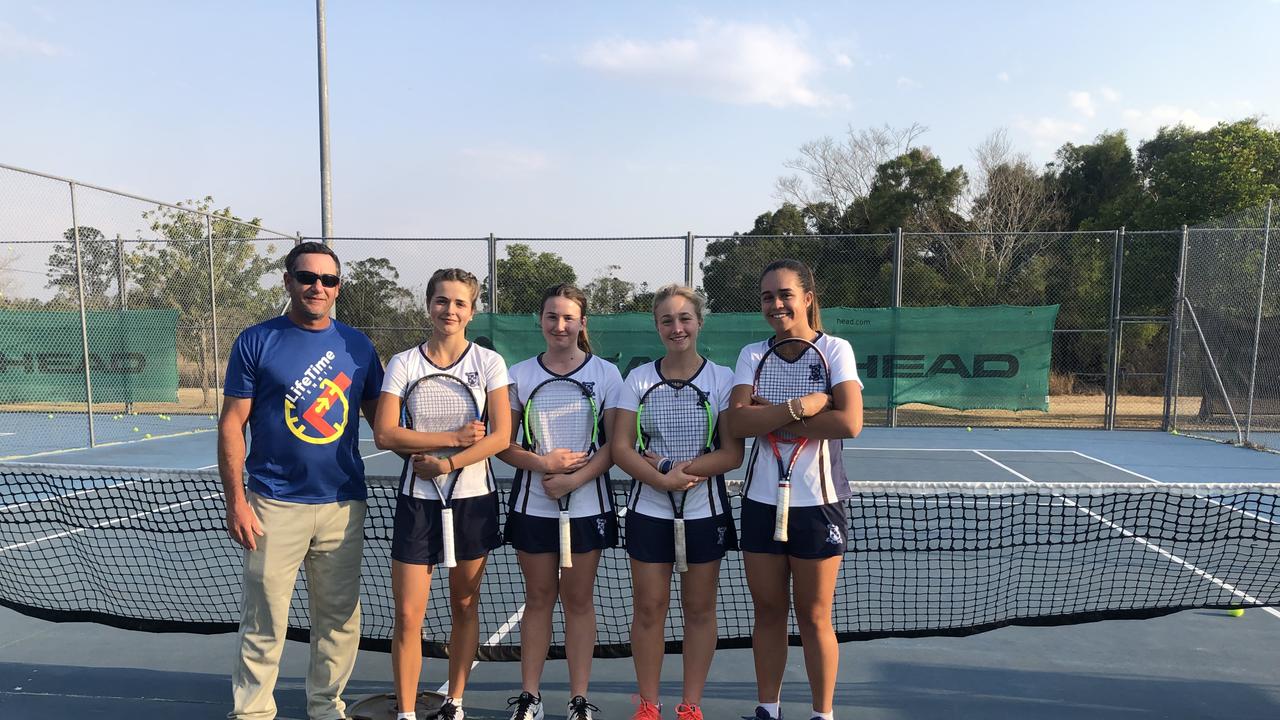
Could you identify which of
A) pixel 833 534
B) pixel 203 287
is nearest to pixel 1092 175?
pixel 203 287

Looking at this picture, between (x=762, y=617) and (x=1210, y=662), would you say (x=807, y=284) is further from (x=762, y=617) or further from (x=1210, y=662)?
(x=1210, y=662)

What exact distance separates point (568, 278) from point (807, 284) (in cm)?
1102

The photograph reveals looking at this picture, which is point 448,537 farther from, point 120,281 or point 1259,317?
point 120,281

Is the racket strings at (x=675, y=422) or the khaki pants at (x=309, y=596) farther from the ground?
the racket strings at (x=675, y=422)

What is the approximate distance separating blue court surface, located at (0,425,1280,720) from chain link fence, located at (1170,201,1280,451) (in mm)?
8195

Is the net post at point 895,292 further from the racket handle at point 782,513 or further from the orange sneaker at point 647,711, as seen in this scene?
the orange sneaker at point 647,711

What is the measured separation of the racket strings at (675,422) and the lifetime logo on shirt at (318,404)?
3.68ft

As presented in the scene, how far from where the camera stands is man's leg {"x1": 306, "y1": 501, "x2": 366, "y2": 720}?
2998mm

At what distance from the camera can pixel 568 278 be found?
13.8 m

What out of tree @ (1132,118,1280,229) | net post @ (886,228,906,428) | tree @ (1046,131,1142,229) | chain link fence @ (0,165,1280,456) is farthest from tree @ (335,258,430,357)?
tree @ (1046,131,1142,229)

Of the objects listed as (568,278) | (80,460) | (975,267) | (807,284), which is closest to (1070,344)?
(975,267)

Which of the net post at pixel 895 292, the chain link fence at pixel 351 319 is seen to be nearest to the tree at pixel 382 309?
the chain link fence at pixel 351 319

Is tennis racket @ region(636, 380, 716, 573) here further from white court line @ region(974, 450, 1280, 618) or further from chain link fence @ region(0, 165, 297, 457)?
chain link fence @ region(0, 165, 297, 457)

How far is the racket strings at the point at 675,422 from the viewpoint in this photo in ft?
9.50
